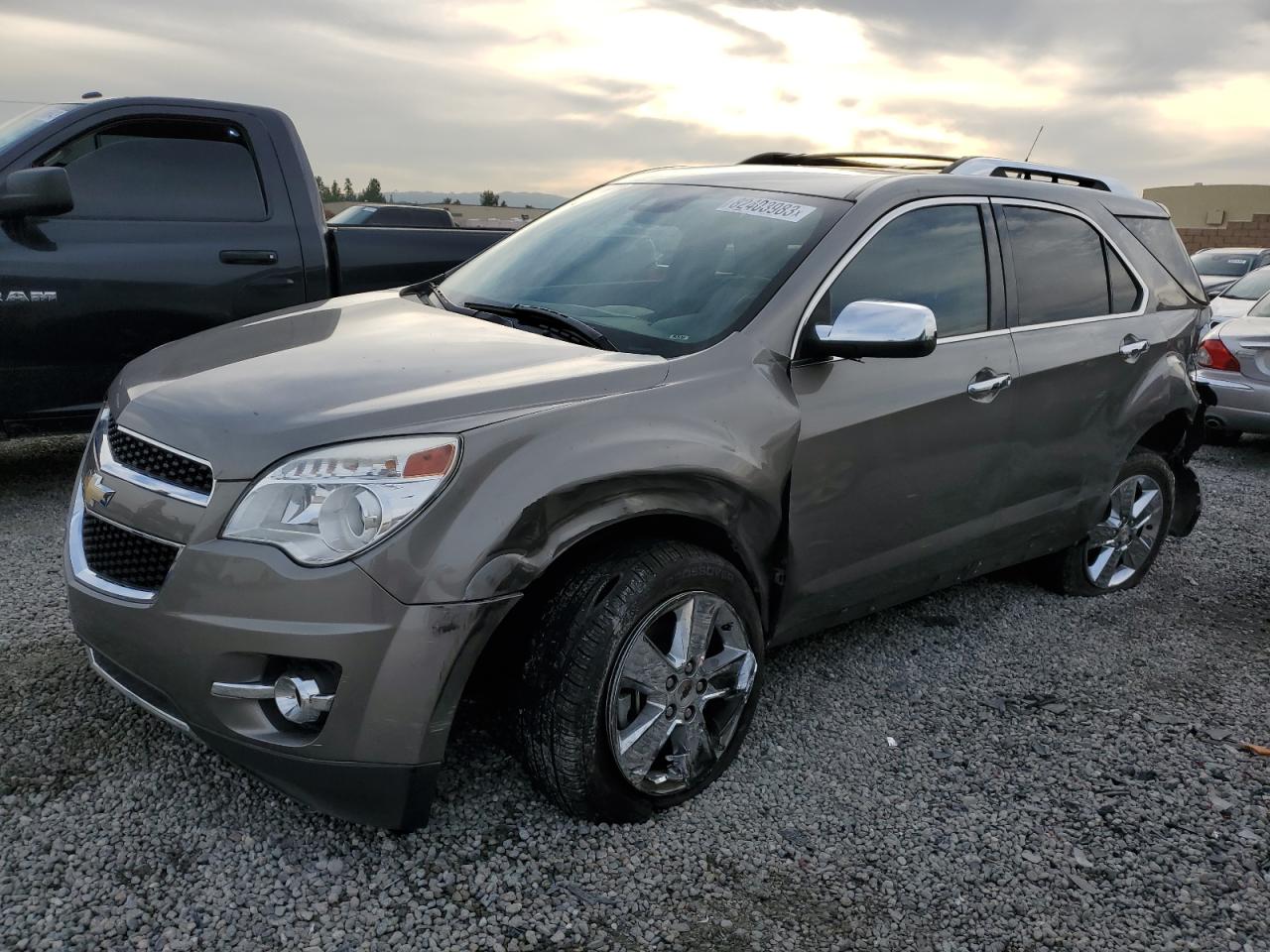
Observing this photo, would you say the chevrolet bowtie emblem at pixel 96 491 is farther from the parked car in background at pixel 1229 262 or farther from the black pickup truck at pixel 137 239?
the parked car in background at pixel 1229 262

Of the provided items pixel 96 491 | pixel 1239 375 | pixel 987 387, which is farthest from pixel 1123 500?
pixel 1239 375

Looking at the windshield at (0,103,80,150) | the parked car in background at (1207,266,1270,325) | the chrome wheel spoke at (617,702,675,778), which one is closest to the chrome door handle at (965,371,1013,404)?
the chrome wheel spoke at (617,702,675,778)

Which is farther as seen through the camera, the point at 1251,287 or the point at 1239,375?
the point at 1251,287

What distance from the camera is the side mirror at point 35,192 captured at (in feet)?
15.5

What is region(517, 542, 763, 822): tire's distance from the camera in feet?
8.59

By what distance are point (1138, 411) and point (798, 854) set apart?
2.65 m

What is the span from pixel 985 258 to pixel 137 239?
13.2ft

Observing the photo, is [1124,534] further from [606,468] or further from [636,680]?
[606,468]

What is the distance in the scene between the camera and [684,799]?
9.65 feet

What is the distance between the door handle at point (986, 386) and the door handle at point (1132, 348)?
2.91ft

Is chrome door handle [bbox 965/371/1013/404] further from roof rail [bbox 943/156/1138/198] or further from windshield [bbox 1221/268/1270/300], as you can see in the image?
windshield [bbox 1221/268/1270/300]

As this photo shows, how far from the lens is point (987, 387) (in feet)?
12.0

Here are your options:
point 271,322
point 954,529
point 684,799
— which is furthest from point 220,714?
point 954,529

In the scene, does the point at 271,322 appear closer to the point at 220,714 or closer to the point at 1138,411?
the point at 220,714
